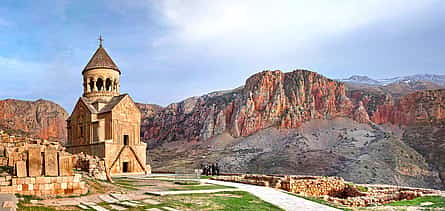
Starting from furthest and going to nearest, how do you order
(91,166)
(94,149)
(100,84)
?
1. (100,84)
2. (94,149)
3. (91,166)

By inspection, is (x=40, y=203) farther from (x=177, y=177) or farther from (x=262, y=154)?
(x=262, y=154)

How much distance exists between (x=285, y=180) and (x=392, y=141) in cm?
4719

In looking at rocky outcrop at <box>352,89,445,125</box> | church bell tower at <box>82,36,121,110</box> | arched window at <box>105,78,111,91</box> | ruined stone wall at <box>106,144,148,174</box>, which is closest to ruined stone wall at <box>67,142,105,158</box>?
ruined stone wall at <box>106,144,148,174</box>

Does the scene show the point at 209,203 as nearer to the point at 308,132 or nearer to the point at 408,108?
the point at 308,132

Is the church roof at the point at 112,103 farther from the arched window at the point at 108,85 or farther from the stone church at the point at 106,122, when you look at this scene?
the arched window at the point at 108,85

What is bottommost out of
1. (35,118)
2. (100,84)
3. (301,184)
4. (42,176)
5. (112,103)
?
(301,184)

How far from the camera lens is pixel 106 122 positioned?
30188mm

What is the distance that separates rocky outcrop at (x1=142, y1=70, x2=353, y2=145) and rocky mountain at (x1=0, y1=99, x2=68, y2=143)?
97.3 ft

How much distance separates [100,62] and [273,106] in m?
50.9

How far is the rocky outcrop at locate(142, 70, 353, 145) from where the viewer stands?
77.2m

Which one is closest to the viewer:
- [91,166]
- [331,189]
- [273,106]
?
[91,166]

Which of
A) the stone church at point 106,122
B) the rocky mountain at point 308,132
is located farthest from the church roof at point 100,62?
the rocky mountain at point 308,132

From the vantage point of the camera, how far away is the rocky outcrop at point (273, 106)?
253 ft

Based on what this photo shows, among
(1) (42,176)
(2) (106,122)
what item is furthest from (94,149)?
(1) (42,176)
